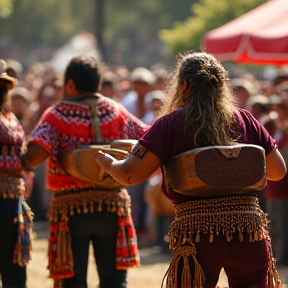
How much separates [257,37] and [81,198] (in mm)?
4140

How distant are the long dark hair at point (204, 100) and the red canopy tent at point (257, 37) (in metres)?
4.36

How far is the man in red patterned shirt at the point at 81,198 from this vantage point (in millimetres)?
5398

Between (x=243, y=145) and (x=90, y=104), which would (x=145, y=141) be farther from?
(x=90, y=104)

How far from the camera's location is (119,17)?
201ft

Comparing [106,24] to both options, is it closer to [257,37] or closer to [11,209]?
[257,37]

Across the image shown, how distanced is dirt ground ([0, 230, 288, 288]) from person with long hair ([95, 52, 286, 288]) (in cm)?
284

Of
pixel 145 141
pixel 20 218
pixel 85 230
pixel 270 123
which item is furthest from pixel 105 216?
pixel 270 123

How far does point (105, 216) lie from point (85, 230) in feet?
0.55

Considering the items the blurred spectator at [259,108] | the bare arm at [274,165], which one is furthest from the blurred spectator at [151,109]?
the bare arm at [274,165]

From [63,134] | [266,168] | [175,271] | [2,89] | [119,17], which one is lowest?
[175,271]

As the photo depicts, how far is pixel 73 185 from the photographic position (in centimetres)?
545

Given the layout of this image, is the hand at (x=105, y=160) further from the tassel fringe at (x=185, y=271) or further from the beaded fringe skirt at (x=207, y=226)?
the tassel fringe at (x=185, y=271)

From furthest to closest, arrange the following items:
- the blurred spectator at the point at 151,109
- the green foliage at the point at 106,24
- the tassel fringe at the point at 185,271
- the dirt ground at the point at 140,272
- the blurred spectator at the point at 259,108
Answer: the green foliage at the point at 106,24 < the blurred spectator at the point at 151,109 < the blurred spectator at the point at 259,108 < the dirt ground at the point at 140,272 < the tassel fringe at the point at 185,271

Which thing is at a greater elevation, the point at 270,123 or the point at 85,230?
the point at 270,123
